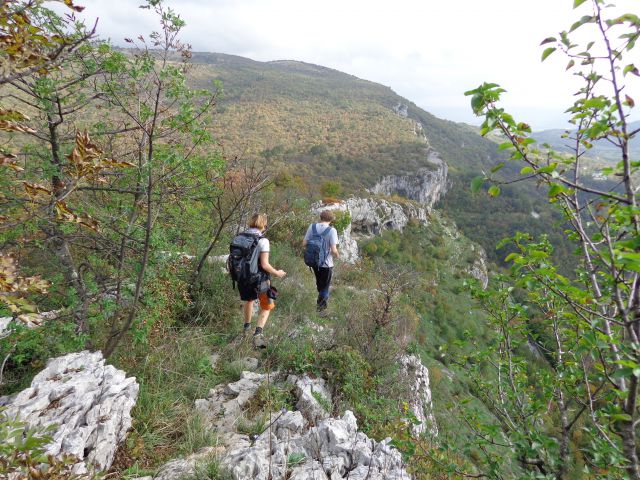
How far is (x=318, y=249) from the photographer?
517 cm

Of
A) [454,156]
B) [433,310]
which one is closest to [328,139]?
[433,310]

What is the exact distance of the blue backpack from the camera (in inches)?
203

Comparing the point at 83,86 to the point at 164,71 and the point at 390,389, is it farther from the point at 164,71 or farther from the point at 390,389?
the point at 390,389

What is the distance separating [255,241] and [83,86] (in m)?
2.27

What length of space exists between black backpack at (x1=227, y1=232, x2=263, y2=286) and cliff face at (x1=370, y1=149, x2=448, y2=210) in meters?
44.3

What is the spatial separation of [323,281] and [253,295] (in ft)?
5.60

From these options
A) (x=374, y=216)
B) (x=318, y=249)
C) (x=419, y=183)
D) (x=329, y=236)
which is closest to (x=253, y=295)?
(x=318, y=249)

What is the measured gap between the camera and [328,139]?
A: 5625 centimetres

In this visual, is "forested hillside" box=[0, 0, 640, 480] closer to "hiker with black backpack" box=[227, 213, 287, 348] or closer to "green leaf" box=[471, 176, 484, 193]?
"green leaf" box=[471, 176, 484, 193]

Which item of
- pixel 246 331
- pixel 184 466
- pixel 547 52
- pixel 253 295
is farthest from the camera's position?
pixel 246 331

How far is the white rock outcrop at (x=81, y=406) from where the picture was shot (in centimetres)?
224

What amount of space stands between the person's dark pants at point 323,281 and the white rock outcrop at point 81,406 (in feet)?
10.4

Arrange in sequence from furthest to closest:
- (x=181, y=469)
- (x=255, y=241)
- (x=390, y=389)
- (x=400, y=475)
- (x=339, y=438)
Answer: (x=390, y=389)
(x=255, y=241)
(x=339, y=438)
(x=400, y=475)
(x=181, y=469)

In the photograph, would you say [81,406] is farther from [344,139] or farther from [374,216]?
[344,139]
